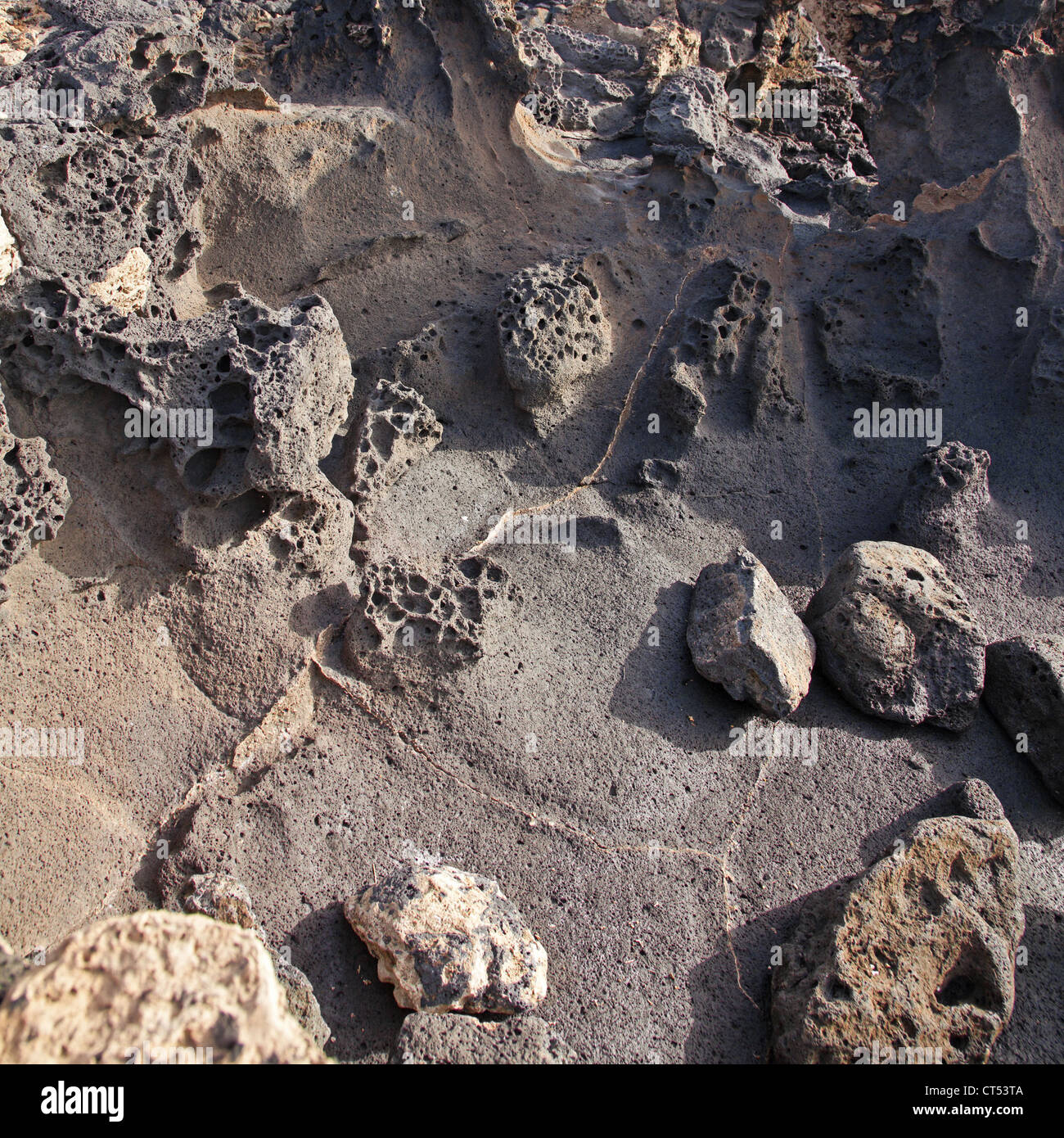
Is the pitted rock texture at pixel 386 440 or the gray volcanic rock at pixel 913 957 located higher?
the pitted rock texture at pixel 386 440

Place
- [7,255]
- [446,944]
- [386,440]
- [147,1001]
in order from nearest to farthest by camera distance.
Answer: [147,1001], [446,944], [7,255], [386,440]

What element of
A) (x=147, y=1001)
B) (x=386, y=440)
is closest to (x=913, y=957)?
(x=147, y=1001)

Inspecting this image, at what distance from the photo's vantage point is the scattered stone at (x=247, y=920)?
2775mm

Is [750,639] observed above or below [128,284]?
below

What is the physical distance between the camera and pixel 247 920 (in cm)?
296

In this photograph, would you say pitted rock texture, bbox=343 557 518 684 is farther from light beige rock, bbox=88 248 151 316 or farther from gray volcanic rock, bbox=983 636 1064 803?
gray volcanic rock, bbox=983 636 1064 803

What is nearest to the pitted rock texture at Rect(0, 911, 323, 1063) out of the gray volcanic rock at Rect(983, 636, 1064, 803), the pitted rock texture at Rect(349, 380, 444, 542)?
the pitted rock texture at Rect(349, 380, 444, 542)

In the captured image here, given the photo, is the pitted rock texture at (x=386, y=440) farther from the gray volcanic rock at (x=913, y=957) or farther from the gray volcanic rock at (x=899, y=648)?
the gray volcanic rock at (x=913, y=957)

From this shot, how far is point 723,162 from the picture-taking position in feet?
18.1

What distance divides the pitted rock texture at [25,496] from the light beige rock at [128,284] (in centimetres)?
74

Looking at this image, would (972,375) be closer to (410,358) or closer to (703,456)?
(703,456)

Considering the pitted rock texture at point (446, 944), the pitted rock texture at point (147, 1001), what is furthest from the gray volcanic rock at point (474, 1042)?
the pitted rock texture at point (147, 1001)

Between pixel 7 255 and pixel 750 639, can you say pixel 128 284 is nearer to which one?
pixel 7 255

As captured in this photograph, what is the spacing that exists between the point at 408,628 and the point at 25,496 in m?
1.36
